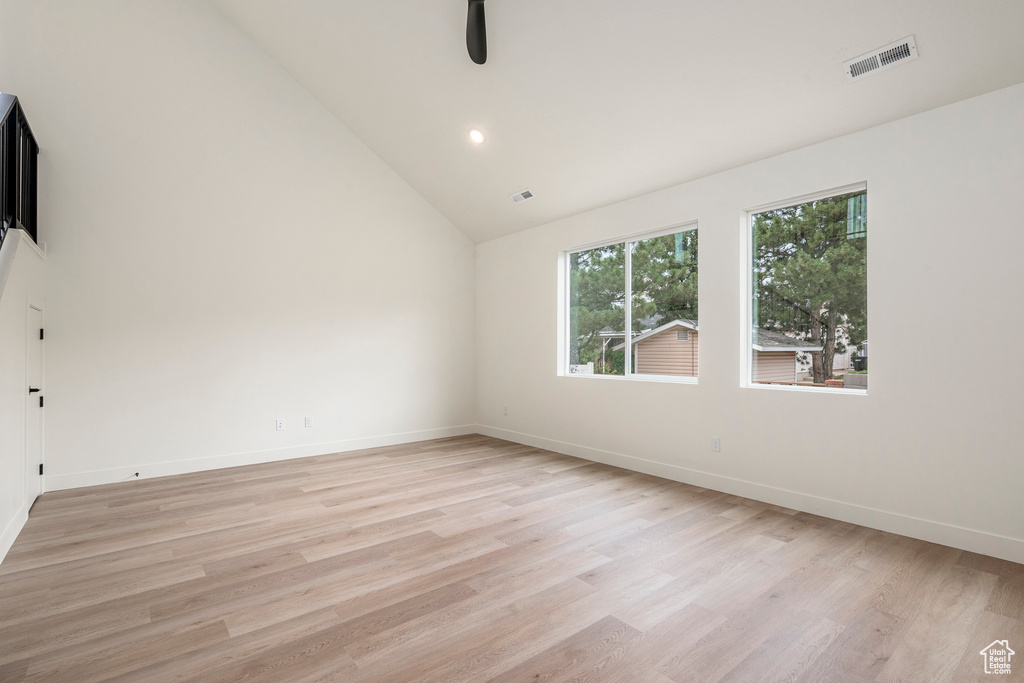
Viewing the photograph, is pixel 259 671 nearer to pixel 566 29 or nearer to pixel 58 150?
pixel 566 29

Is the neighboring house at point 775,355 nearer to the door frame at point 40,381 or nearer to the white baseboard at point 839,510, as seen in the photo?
the white baseboard at point 839,510

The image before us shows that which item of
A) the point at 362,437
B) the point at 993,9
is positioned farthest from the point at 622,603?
the point at 362,437

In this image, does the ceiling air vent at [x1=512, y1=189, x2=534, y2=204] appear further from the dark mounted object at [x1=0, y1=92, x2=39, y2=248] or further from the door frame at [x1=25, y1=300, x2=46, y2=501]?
the door frame at [x1=25, y1=300, x2=46, y2=501]

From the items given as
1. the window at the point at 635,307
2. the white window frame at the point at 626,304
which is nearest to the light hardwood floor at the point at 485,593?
the white window frame at the point at 626,304

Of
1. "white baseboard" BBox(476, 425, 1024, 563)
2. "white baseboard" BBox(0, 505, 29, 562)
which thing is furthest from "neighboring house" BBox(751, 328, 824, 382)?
"white baseboard" BBox(0, 505, 29, 562)

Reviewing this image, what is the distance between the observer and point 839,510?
346 cm

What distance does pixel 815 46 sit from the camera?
9.76ft

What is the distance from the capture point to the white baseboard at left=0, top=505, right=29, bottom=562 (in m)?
2.81

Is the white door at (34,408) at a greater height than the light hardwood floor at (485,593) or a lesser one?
greater

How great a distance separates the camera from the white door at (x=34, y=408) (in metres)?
3.61

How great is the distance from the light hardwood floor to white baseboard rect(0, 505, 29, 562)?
56 millimetres

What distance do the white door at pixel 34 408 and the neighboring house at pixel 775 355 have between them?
5.31 meters

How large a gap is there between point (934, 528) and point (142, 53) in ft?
23.3

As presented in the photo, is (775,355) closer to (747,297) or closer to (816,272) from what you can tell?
(747,297)
